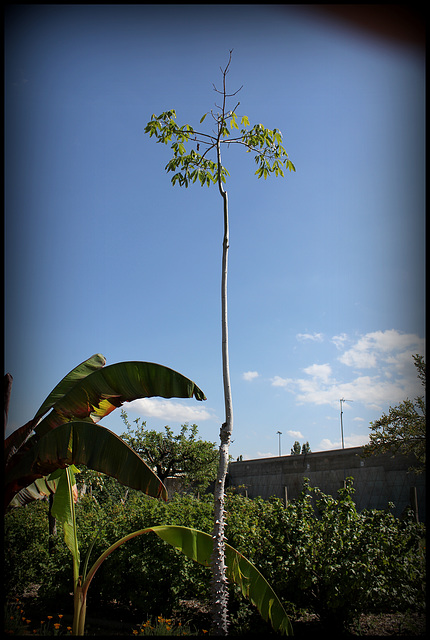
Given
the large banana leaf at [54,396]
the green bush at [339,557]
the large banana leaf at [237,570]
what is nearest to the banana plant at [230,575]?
the large banana leaf at [237,570]

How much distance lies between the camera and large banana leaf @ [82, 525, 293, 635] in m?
3.87

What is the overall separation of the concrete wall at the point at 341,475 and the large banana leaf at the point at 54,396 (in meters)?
4.79

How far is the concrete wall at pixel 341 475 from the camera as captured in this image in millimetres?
7754

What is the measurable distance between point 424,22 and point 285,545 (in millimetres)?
4665

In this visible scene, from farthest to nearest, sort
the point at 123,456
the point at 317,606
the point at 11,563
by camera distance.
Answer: the point at 11,563, the point at 317,606, the point at 123,456

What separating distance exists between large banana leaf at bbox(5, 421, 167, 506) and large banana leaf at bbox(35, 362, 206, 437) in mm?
326

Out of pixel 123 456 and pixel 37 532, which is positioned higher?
pixel 123 456

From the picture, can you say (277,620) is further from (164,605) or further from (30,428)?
(30,428)

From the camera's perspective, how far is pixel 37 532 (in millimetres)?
6695

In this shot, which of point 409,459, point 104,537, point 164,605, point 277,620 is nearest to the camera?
point 277,620

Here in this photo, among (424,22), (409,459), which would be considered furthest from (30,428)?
(409,459)

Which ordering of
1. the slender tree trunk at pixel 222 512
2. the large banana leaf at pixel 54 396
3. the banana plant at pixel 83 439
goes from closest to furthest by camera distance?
the slender tree trunk at pixel 222 512 → the banana plant at pixel 83 439 → the large banana leaf at pixel 54 396

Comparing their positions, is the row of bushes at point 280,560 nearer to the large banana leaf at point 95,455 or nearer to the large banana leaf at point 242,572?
the large banana leaf at point 242,572

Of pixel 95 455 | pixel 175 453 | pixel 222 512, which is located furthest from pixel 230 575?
pixel 175 453
